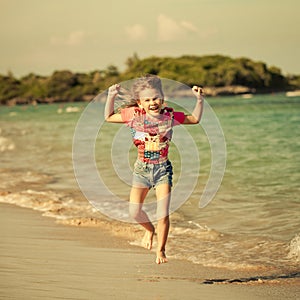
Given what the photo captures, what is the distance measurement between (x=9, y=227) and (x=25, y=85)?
161 meters

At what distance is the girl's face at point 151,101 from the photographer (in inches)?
223

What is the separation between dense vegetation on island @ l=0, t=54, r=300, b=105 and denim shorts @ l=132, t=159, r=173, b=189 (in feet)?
469

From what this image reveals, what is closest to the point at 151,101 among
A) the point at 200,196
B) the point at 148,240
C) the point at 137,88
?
the point at 137,88

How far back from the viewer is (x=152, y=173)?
5.80 m

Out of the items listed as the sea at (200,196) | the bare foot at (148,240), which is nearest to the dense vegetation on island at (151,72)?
the sea at (200,196)

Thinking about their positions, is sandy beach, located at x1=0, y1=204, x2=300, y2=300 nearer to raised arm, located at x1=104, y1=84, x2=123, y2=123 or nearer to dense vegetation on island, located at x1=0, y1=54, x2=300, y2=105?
raised arm, located at x1=104, y1=84, x2=123, y2=123

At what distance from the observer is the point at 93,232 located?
8.16 metres

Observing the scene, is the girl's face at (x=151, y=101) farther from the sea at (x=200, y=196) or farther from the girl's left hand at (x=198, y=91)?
the sea at (x=200, y=196)

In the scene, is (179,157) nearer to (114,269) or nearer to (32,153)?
(32,153)

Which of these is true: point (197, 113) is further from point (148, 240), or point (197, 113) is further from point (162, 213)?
point (148, 240)

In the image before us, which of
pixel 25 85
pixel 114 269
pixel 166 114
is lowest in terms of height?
pixel 114 269

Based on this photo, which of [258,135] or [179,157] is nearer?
[179,157]

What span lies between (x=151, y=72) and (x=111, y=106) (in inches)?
5806

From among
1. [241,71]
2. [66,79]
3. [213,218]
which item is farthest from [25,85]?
[213,218]
